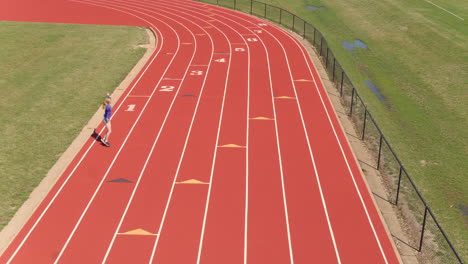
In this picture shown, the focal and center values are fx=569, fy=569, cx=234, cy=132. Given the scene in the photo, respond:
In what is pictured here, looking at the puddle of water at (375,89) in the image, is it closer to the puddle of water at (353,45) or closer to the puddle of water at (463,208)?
the puddle of water at (353,45)

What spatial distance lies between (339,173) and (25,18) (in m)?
26.8

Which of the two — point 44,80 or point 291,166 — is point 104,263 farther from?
point 44,80

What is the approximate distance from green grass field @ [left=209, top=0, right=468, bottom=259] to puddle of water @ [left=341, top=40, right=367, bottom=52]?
15.2 inches

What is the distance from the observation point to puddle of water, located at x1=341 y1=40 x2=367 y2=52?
3305 centimetres

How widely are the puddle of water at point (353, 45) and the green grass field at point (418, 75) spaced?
39 cm

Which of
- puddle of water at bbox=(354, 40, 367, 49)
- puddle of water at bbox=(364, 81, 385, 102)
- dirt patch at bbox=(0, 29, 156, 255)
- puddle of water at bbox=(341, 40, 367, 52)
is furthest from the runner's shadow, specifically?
puddle of water at bbox=(354, 40, 367, 49)

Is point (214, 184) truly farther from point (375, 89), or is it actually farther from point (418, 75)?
point (418, 75)

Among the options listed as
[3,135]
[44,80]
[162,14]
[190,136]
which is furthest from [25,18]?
[190,136]

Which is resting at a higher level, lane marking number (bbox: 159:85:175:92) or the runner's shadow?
lane marking number (bbox: 159:85:175:92)

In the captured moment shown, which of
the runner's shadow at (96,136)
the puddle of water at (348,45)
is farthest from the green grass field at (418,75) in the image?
the runner's shadow at (96,136)

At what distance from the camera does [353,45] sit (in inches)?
1324

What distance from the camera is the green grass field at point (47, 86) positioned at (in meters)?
17.4

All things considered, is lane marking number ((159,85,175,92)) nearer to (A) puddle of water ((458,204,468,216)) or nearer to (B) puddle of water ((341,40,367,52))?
(A) puddle of water ((458,204,468,216))

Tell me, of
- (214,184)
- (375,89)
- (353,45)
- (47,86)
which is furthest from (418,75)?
(47,86)
